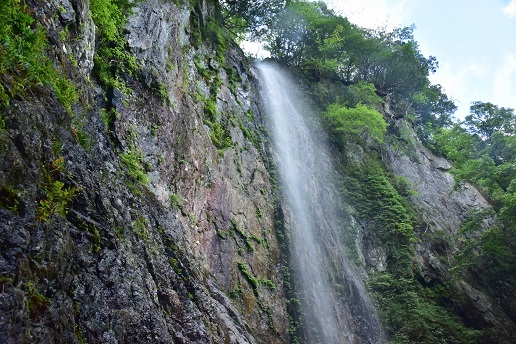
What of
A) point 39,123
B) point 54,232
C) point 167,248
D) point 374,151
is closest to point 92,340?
point 54,232

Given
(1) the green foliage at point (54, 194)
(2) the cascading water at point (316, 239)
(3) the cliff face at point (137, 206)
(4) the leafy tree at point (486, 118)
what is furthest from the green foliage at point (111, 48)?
(4) the leafy tree at point (486, 118)

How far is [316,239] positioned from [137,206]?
27.6 feet

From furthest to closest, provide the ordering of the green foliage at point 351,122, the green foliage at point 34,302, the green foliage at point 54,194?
the green foliage at point 351,122 → the green foliage at point 54,194 → the green foliage at point 34,302

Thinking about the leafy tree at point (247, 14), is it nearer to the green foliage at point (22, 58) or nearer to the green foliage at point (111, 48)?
the green foliage at point (111, 48)

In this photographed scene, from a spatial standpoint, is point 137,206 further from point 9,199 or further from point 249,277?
point 249,277

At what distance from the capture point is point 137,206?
18.9 feet

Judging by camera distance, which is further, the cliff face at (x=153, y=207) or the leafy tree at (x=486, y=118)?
the leafy tree at (x=486, y=118)

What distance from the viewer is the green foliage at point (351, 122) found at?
18.6m

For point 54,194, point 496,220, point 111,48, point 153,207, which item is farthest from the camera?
point 496,220

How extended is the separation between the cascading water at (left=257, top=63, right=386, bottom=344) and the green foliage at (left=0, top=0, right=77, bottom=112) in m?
8.61

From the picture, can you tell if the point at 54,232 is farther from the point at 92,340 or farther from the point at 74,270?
the point at 92,340

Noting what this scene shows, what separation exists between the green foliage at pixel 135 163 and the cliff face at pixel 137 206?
0.10 feet

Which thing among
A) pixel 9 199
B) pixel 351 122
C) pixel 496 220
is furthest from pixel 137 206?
pixel 351 122

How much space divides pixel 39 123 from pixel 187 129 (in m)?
6.25
